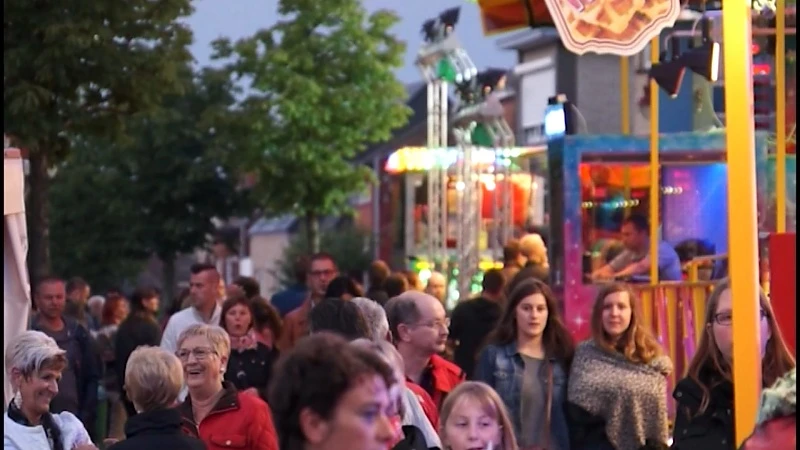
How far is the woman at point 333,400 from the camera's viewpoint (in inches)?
152

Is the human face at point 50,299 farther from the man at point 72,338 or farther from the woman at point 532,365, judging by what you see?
the woman at point 532,365

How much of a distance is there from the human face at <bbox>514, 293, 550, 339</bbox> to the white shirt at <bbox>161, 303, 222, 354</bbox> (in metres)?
3.20

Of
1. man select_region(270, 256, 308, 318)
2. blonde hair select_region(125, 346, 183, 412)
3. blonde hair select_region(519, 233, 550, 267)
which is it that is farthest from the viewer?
man select_region(270, 256, 308, 318)

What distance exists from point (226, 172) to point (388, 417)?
46346mm

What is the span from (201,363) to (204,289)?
4.84m

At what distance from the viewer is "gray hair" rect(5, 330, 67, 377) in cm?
711

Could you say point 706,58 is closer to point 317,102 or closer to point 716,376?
point 716,376

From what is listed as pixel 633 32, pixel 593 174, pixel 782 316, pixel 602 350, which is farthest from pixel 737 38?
pixel 593 174

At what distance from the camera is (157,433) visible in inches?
259

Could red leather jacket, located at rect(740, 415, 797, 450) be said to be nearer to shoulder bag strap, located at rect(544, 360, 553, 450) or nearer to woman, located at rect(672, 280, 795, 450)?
woman, located at rect(672, 280, 795, 450)

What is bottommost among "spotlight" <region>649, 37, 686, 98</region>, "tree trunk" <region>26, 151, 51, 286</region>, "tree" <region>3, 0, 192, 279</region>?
"tree trunk" <region>26, 151, 51, 286</region>

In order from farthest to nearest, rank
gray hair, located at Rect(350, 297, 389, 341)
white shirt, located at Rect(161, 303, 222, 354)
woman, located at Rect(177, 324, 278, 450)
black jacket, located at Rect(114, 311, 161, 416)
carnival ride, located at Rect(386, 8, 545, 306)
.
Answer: carnival ride, located at Rect(386, 8, 545, 306), black jacket, located at Rect(114, 311, 161, 416), white shirt, located at Rect(161, 303, 222, 354), woman, located at Rect(177, 324, 278, 450), gray hair, located at Rect(350, 297, 389, 341)

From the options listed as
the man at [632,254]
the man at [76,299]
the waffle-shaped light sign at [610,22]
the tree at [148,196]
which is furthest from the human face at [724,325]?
the tree at [148,196]

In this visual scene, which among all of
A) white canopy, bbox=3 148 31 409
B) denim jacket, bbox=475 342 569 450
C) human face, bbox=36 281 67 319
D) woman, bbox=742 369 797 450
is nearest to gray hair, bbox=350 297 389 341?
denim jacket, bbox=475 342 569 450
